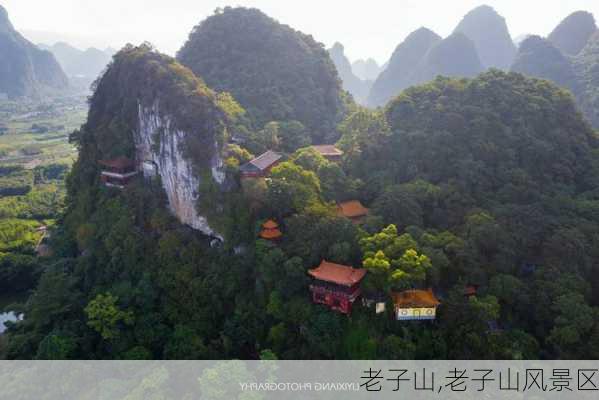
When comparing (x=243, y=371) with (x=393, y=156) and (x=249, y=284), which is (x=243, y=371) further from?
(x=393, y=156)

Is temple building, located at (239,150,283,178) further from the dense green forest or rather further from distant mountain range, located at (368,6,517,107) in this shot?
distant mountain range, located at (368,6,517,107)

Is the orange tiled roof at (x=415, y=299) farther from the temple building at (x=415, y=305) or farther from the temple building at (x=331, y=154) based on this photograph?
the temple building at (x=331, y=154)

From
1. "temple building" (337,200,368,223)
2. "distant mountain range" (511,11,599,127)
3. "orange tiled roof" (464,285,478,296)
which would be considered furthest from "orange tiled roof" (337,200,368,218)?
"distant mountain range" (511,11,599,127)

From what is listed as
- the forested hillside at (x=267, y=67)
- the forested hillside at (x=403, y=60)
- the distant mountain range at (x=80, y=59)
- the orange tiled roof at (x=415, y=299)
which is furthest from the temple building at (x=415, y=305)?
the distant mountain range at (x=80, y=59)

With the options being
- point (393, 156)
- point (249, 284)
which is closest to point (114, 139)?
point (249, 284)

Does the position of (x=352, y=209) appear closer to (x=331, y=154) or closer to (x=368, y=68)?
(x=331, y=154)

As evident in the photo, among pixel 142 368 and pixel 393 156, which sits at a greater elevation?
pixel 393 156
